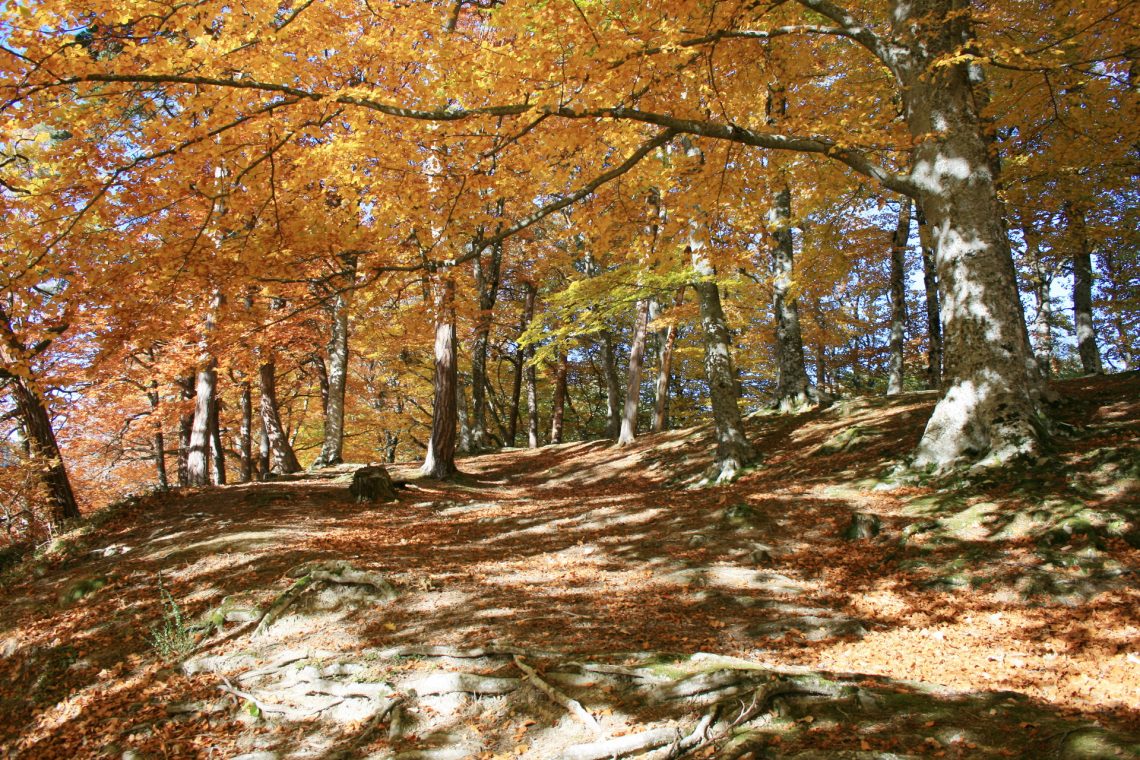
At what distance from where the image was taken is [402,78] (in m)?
8.51

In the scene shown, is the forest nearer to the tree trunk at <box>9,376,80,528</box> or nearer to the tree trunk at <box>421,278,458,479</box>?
the tree trunk at <box>9,376,80,528</box>

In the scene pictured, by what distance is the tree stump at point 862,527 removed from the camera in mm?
6262

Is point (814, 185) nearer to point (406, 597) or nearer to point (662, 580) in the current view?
point (662, 580)

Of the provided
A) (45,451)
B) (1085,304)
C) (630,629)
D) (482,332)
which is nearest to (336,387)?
(482,332)

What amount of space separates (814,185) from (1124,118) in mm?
4197

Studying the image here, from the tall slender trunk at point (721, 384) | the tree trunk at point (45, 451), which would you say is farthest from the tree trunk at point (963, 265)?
the tree trunk at point (45, 451)

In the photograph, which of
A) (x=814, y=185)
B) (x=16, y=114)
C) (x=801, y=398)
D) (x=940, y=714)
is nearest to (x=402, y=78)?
(x=16, y=114)

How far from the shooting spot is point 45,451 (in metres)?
9.17

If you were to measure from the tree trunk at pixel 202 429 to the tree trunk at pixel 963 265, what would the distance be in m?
12.7

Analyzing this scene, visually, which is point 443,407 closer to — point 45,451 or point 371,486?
point 371,486

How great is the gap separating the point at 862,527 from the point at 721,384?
4409 millimetres

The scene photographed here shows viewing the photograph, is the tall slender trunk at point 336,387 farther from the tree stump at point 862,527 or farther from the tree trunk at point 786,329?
the tree stump at point 862,527

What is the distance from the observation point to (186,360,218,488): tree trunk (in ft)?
42.1

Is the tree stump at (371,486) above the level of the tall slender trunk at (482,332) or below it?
below
